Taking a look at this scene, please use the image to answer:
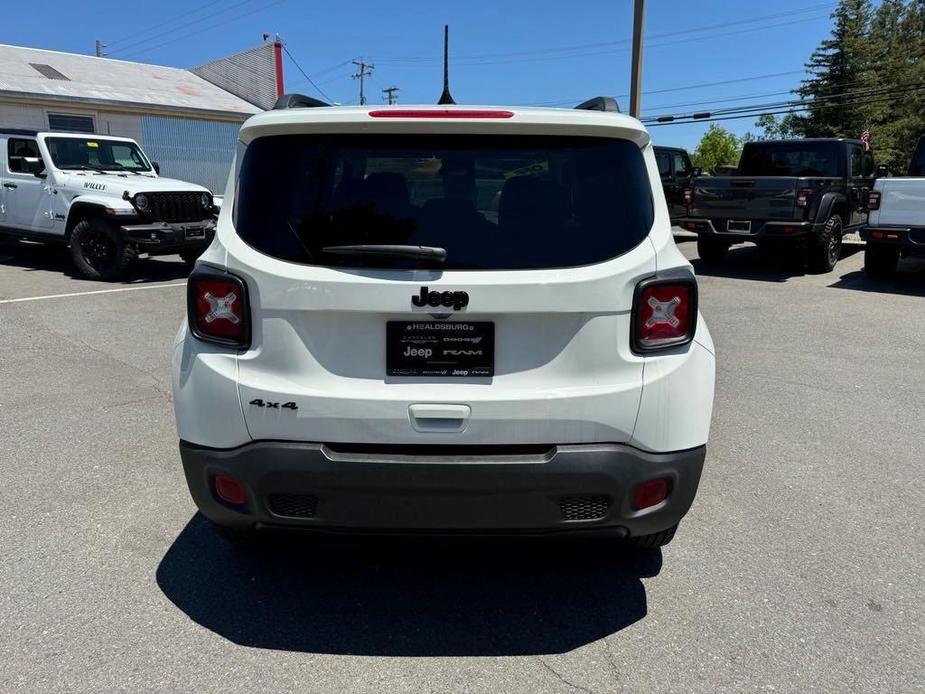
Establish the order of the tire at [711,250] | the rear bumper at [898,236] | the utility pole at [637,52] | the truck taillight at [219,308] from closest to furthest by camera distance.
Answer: the truck taillight at [219,308]
the rear bumper at [898,236]
the tire at [711,250]
the utility pole at [637,52]

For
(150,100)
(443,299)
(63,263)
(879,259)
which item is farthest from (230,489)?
(150,100)

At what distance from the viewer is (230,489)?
254 centimetres

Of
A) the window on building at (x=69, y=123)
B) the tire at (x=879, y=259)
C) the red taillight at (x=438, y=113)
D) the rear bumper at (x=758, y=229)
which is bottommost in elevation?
the tire at (x=879, y=259)

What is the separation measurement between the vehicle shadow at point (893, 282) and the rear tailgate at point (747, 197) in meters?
1.35

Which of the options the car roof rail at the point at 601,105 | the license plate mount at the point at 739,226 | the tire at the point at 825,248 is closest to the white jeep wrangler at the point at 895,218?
the tire at the point at 825,248

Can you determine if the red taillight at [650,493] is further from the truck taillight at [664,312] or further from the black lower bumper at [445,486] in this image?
the truck taillight at [664,312]

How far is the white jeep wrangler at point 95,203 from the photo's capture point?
10.5 meters

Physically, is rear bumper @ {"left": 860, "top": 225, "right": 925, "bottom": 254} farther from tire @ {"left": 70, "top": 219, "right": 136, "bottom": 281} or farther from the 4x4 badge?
tire @ {"left": 70, "top": 219, "right": 136, "bottom": 281}

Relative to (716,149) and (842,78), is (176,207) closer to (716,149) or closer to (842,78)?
(842,78)

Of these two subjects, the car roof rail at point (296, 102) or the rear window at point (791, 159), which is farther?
the rear window at point (791, 159)

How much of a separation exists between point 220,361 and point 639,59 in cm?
1843

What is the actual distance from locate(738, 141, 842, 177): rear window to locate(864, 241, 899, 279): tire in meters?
1.96

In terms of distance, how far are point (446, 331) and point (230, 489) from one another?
3.08 feet

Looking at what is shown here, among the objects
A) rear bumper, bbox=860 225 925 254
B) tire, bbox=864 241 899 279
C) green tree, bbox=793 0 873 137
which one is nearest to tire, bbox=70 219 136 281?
rear bumper, bbox=860 225 925 254
